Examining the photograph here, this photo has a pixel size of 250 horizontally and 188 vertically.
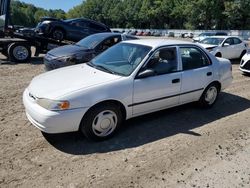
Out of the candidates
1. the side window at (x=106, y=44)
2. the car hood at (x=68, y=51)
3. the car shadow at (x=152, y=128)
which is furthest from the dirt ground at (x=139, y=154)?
the side window at (x=106, y=44)

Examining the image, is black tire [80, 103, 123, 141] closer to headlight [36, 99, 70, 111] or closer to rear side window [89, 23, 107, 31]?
headlight [36, 99, 70, 111]

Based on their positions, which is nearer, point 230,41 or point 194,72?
point 194,72

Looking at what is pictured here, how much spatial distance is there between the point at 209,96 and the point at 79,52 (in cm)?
441

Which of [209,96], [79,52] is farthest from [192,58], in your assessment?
[79,52]

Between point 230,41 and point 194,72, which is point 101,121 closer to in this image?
point 194,72

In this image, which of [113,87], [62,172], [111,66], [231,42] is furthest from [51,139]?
[231,42]

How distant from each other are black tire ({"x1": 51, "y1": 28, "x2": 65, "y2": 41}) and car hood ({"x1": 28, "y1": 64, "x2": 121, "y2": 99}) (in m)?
8.69

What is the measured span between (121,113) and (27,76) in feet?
18.7

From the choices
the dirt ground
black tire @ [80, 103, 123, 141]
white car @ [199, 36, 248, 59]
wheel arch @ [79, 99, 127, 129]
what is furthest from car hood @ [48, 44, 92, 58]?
white car @ [199, 36, 248, 59]

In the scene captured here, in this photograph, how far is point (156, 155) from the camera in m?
4.21

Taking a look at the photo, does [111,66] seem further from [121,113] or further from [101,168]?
[101,168]

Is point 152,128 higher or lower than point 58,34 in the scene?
lower

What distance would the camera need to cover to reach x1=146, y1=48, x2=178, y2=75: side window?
511 cm

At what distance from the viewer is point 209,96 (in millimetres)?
6297
